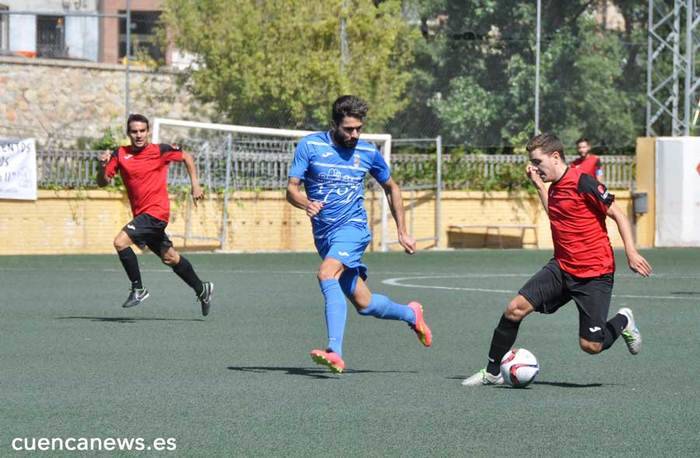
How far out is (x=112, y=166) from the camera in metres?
14.8

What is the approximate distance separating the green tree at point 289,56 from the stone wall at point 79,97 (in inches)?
24.9

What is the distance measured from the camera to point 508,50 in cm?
3098

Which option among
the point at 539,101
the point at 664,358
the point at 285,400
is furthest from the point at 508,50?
the point at 285,400

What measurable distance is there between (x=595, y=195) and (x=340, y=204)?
175 centimetres

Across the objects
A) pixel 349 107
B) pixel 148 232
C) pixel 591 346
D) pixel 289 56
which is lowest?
pixel 591 346

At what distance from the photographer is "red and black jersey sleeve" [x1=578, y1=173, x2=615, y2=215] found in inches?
361

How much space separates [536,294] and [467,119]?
2218 cm

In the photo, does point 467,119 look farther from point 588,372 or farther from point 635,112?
point 588,372

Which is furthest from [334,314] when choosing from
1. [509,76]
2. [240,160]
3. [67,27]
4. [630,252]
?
[67,27]

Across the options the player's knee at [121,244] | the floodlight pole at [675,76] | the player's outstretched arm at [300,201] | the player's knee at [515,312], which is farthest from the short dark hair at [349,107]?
the floodlight pole at [675,76]

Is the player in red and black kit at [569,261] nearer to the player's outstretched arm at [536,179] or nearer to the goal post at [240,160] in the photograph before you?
the player's outstretched arm at [536,179]

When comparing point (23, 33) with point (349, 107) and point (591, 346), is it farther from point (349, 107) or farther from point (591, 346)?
point (591, 346)

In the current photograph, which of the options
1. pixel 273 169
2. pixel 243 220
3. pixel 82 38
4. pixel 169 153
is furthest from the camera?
pixel 82 38

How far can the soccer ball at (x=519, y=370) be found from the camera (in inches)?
358
